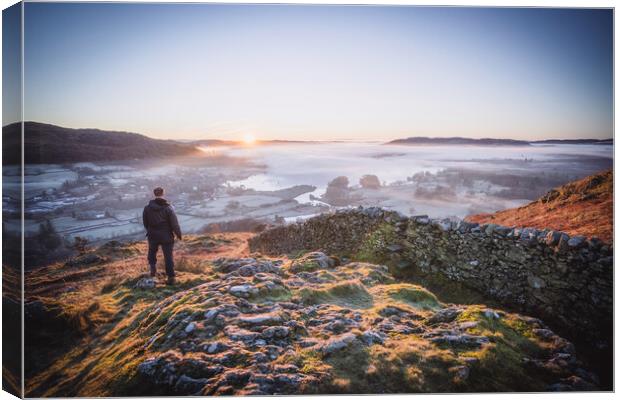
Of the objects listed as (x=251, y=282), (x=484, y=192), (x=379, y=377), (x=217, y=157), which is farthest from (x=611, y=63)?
(x=217, y=157)

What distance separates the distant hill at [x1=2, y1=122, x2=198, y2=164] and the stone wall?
5477 millimetres

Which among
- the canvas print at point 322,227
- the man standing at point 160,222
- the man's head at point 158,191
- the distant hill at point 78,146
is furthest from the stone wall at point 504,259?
the distant hill at point 78,146

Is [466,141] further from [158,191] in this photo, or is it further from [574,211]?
[158,191]

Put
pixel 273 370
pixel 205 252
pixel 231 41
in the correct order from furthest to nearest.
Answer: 1. pixel 205 252
2. pixel 231 41
3. pixel 273 370

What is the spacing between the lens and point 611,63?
648 centimetres

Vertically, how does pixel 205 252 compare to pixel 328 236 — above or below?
below

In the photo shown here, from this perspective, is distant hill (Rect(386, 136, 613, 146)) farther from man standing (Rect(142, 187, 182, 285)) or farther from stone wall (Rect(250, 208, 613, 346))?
man standing (Rect(142, 187, 182, 285))

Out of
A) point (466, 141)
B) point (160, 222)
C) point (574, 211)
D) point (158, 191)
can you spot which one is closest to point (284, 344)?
point (160, 222)

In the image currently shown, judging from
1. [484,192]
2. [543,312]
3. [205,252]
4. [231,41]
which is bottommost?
[205,252]

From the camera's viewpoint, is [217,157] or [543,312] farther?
[217,157]

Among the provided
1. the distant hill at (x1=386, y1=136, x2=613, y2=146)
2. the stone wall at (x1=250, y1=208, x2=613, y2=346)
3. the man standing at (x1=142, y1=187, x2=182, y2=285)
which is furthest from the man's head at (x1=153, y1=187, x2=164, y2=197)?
the distant hill at (x1=386, y1=136, x2=613, y2=146)

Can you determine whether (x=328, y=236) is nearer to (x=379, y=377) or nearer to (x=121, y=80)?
(x=379, y=377)

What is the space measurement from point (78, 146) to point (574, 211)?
40.4 ft

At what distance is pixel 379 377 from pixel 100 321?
16.7 feet
